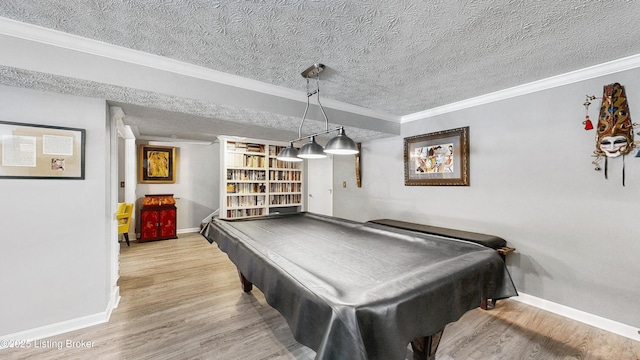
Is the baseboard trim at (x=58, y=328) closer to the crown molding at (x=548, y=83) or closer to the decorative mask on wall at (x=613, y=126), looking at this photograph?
the crown molding at (x=548, y=83)

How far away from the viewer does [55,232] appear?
200cm

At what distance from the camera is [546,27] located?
62.5 inches

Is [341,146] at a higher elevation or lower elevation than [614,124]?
lower

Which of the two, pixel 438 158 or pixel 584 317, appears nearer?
pixel 584 317

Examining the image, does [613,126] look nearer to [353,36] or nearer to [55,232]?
[353,36]

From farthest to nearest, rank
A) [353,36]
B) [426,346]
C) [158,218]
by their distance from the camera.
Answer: [158,218] → [353,36] → [426,346]

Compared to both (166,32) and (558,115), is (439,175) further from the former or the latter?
(166,32)

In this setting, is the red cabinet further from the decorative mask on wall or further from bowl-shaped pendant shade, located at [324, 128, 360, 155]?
the decorative mask on wall

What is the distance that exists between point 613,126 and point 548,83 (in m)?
0.64

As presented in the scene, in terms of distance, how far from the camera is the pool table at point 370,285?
938 mm

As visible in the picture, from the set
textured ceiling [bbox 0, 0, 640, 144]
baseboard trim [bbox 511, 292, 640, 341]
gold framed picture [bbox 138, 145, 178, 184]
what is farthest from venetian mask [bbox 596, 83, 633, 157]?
gold framed picture [bbox 138, 145, 178, 184]

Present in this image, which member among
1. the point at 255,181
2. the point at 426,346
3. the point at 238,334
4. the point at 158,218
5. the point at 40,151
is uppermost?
Answer: the point at 40,151

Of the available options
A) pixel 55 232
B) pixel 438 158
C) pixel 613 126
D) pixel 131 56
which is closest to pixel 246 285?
pixel 55 232

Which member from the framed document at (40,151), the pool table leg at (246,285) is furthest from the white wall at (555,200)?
the framed document at (40,151)
